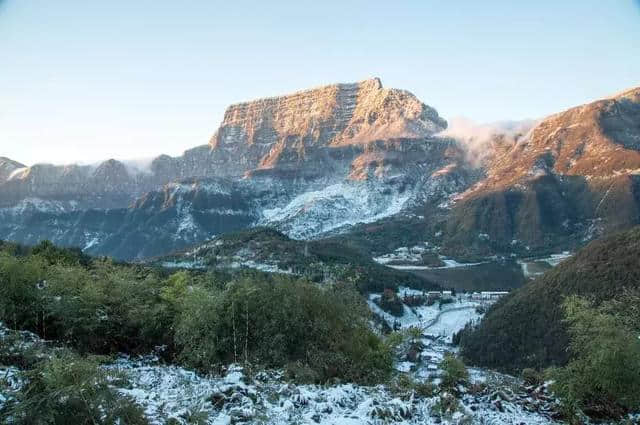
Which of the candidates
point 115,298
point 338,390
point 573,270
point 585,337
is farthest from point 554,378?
point 573,270

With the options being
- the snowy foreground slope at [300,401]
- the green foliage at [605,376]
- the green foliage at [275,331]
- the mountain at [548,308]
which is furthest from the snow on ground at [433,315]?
the snowy foreground slope at [300,401]

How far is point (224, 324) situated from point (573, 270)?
114m

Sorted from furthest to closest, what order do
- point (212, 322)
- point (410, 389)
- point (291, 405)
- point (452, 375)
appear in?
point (212, 322) → point (452, 375) → point (410, 389) → point (291, 405)

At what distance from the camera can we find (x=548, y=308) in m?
111

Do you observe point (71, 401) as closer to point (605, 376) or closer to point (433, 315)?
point (605, 376)

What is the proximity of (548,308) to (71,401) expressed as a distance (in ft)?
378

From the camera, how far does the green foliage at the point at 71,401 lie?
10375 mm

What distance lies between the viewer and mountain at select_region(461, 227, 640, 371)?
98944 millimetres

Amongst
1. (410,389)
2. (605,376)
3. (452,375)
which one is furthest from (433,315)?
(410,389)

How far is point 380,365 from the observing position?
22516 mm

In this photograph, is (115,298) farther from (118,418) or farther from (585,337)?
(585,337)

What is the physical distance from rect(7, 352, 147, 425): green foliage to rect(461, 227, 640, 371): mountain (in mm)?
92933

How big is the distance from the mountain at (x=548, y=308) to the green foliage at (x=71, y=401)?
3659 inches

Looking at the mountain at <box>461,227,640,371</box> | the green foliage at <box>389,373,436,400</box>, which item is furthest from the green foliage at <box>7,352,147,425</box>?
the mountain at <box>461,227,640,371</box>
